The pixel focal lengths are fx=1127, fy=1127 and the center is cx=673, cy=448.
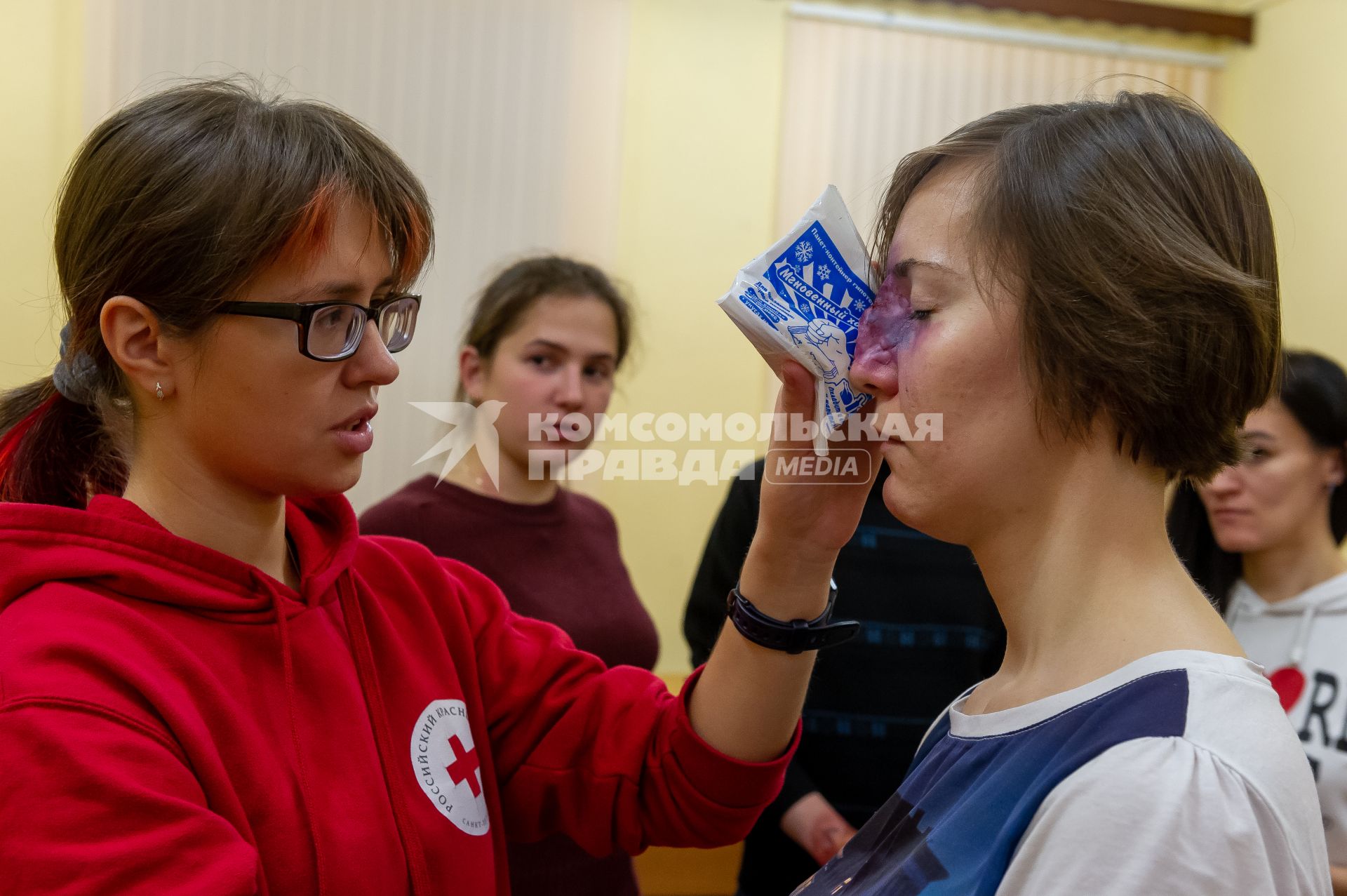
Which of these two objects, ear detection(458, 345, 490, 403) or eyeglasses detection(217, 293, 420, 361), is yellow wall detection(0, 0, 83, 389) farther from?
eyeglasses detection(217, 293, 420, 361)

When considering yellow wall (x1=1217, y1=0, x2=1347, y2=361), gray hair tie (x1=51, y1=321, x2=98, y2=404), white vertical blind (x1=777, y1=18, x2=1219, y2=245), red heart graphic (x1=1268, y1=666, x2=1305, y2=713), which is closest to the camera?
gray hair tie (x1=51, y1=321, x2=98, y2=404)

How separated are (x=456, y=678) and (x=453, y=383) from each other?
2238 mm

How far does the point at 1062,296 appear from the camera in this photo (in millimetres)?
858

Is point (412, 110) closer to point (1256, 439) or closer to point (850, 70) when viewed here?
point (850, 70)

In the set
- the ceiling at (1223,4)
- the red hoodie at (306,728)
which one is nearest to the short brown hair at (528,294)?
the red hoodie at (306,728)

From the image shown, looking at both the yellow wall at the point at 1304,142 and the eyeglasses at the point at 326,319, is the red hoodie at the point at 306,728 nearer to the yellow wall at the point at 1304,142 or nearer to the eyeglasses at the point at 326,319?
the eyeglasses at the point at 326,319

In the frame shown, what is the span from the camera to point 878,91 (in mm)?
3680

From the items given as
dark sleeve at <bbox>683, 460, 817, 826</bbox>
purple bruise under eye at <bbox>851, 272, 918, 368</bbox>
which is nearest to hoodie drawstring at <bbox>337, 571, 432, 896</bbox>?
purple bruise under eye at <bbox>851, 272, 918, 368</bbox>

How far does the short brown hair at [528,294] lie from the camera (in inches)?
79.5

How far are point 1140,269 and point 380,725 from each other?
2.47 ft

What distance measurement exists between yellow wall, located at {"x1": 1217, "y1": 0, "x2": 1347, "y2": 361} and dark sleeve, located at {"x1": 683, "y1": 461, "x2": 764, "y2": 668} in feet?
7.79

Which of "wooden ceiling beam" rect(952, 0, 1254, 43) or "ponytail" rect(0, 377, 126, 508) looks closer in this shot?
"ponytail" rect(0, 377, 126, 508)

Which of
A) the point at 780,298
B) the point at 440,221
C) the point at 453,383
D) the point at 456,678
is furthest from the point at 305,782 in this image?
the point at 440,221

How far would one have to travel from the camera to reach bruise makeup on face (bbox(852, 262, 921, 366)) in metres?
0.96
